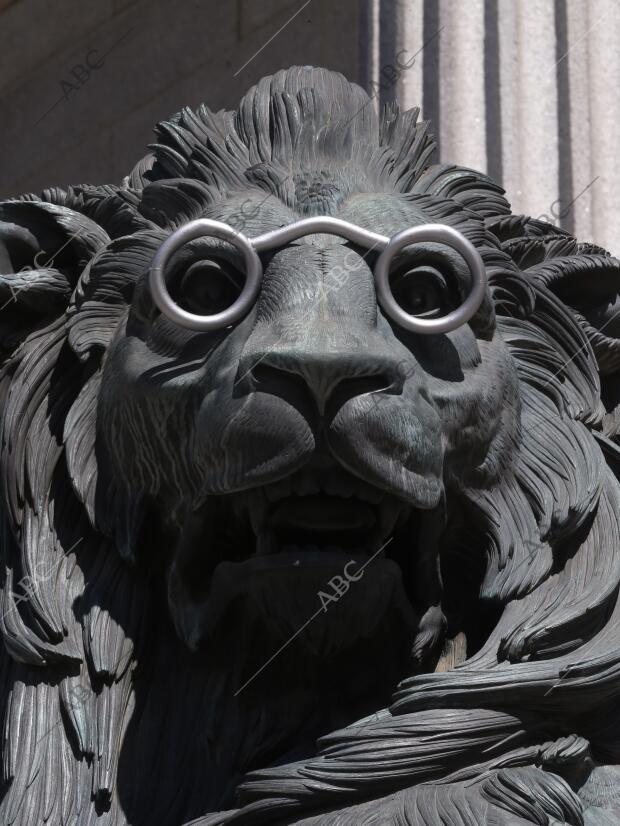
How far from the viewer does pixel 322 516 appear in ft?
7.54

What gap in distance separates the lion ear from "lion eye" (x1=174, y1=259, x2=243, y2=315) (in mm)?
203

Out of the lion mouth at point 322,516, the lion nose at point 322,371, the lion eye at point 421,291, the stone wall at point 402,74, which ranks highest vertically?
the stone wall at point 402,74

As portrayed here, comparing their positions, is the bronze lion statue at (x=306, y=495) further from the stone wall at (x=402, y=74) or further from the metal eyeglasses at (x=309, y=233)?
the stone wall at (x=402, y=74)

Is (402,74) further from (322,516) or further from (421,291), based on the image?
(322,516)

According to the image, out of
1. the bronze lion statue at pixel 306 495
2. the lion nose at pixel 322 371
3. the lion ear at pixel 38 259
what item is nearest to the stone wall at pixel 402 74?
the bronze lion statue at pixel 306 495

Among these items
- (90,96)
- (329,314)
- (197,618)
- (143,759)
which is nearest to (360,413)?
(329,314)

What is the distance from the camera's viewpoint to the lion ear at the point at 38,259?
102 inches

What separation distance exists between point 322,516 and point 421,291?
281 mm

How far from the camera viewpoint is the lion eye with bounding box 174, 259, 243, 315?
7.91 ft

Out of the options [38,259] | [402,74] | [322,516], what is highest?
[402,74]

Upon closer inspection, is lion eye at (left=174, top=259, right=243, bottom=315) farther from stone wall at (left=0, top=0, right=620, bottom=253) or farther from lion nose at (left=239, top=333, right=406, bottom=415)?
stone wall at (left=0, top=0, right=620, bottom=253)

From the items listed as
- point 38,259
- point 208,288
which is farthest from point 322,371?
point 38,259

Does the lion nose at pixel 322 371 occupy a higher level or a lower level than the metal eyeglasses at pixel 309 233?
lower

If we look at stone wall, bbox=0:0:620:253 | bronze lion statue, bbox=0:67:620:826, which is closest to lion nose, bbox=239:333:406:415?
bronze lion statue, bbox=0:67:620:826
